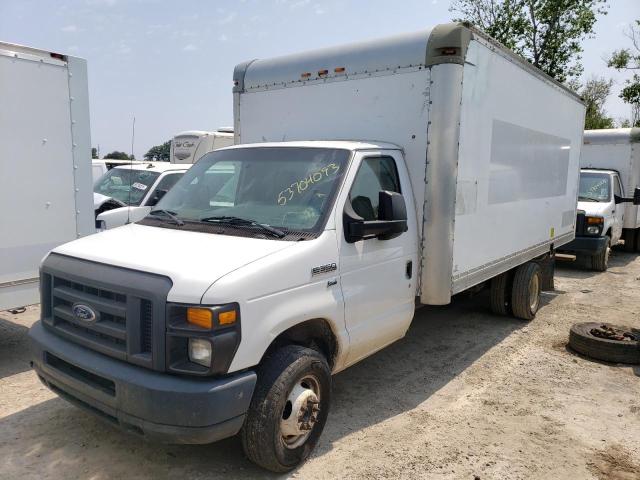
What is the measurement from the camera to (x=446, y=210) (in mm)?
4633

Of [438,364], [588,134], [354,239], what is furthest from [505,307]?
[588,134]

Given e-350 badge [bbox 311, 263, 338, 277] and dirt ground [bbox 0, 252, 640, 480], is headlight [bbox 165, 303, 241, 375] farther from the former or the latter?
dirt ground [bbox 0, 252, 640, 480]

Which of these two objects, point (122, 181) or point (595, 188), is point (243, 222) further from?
point (595, 188)

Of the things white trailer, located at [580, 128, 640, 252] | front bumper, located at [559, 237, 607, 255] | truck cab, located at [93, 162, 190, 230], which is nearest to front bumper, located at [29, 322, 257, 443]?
truck cab, located at [93, 162, 190, 230]

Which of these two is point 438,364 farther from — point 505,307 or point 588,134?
point 588,134

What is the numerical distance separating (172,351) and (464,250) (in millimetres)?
3085

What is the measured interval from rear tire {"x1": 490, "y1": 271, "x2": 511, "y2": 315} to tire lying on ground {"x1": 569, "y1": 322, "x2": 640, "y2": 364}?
3.63ft

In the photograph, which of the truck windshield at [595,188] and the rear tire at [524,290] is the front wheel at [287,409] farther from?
the truck windshield at [595,188]

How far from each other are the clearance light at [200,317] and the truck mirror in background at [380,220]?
1.31 metres

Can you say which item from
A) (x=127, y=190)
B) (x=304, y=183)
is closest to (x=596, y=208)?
(x=304, y=183)

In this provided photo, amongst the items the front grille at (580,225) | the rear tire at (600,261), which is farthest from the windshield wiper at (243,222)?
the rear tire at (600,261)

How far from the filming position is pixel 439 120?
15.2ft

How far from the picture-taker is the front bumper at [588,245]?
10.9m

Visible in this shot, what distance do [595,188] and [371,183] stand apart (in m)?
9.99
